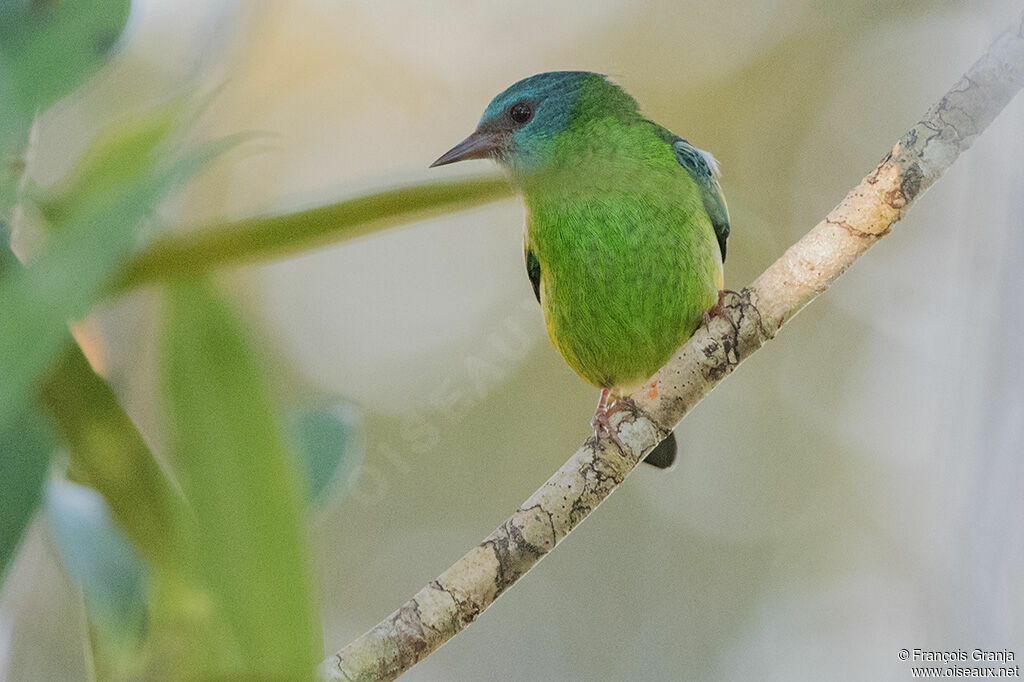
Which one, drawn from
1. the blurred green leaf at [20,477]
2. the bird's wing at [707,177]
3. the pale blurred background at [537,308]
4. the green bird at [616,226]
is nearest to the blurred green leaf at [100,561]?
the blurred green leaf at [20,477]

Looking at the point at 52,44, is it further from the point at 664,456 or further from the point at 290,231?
the point at 664,456

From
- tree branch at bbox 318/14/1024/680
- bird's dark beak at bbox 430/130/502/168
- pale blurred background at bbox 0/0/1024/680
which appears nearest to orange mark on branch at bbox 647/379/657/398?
tree branch at bbox 318/14/1024/680

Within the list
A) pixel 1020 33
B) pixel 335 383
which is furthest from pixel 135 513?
pixel 335 383

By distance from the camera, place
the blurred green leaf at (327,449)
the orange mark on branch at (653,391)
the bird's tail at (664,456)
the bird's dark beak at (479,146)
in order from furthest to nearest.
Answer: the bird's tail at (664,456), the bird's dark beak at (479,146), the orange mark on branch at (653,391), the blurred green leaf at (327,449)

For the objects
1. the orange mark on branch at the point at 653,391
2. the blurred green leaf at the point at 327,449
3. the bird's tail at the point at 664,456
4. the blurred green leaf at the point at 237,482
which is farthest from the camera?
the bird's tail at the point at 664,456

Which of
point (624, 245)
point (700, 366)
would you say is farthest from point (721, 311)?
point (624, 245)

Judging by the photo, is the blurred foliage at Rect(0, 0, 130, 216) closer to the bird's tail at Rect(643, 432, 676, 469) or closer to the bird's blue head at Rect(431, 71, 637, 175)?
the bird's blue head at Rect(431, 71, 637, 175)

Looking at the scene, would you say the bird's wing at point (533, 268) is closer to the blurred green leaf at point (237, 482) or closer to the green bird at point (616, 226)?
the green bird at point (616, 226)
